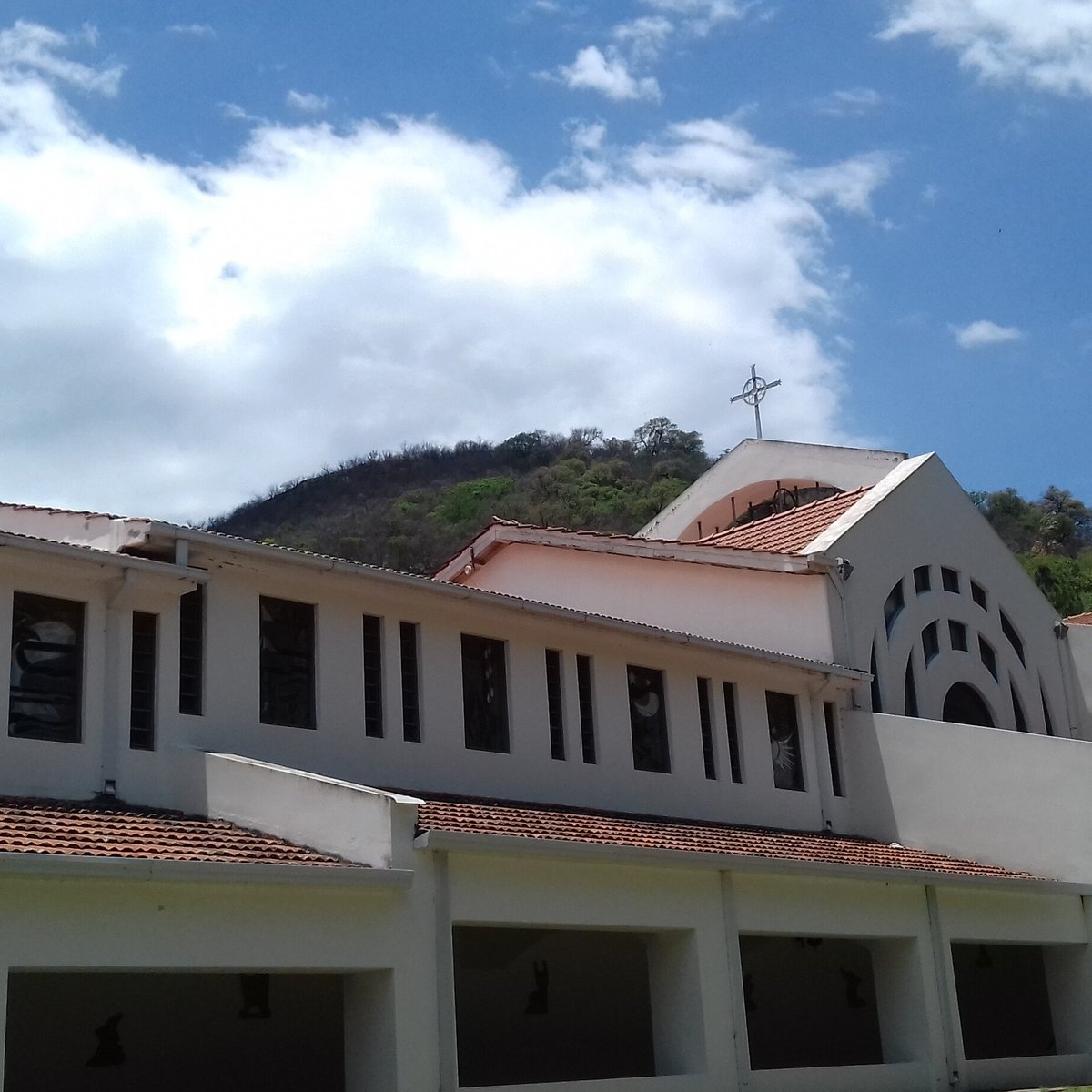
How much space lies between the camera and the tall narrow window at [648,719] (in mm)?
18875

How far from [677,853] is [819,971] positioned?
7.10m

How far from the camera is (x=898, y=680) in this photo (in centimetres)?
2264

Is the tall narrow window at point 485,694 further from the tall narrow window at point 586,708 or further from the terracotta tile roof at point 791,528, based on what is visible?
the terracotta tile roof at point 791,528

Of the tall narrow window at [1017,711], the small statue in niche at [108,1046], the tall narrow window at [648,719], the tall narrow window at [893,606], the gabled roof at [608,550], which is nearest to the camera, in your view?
the small statue in niche at [108,1046]

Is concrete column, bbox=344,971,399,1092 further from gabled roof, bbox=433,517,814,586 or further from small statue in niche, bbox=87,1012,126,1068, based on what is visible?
gabled roof, bbox=433,517,814,586

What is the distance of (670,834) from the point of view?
632 inches

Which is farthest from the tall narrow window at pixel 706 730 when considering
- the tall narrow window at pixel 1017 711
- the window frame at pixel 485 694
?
the tall narrow window at pixel 1017 711

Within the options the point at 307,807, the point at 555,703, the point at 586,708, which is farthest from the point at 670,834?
the point at 307,807

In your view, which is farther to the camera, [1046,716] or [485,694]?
[1046,716]

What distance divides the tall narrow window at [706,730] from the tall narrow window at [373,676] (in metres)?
5.12

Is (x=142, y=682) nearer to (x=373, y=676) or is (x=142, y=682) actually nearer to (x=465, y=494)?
(x=373, y=676)

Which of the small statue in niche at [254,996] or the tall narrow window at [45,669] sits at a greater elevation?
the tall narrow window at [45,669]

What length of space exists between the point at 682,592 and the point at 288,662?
8.91 metres

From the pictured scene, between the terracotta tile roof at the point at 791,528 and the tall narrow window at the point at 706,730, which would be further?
the terracotta tile roof at the point at 791,528
